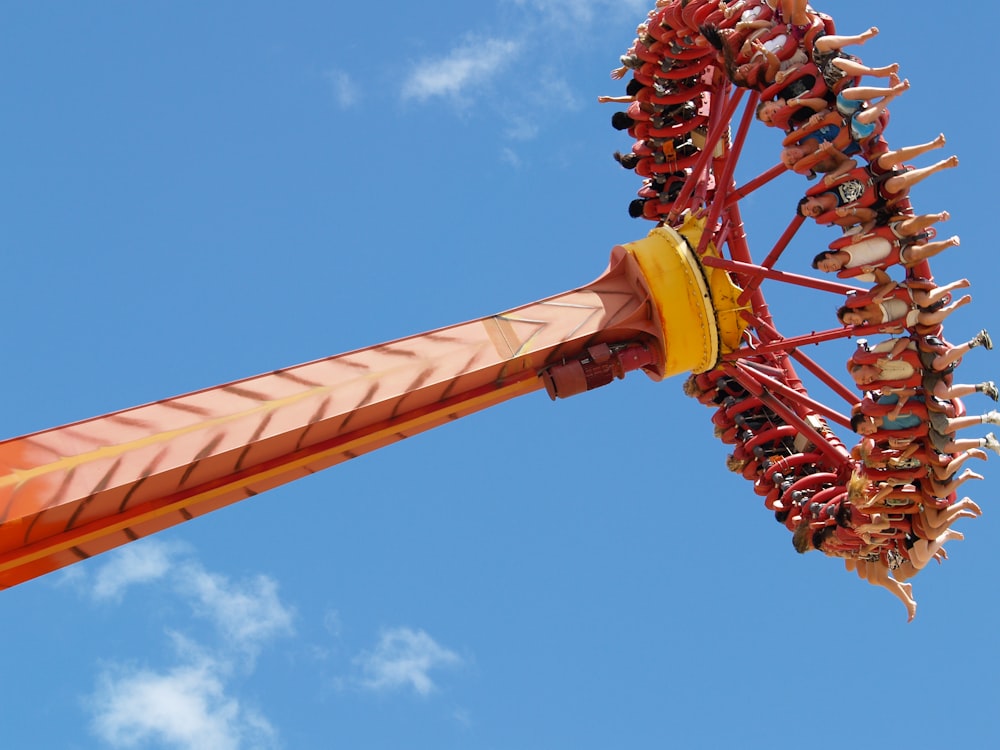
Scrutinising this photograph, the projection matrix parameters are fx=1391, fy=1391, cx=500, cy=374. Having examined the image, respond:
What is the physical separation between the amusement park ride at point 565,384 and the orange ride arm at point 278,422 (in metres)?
0.02

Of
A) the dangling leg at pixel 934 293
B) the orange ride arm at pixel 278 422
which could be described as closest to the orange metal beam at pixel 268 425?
the orange ride arm at pixel 278 422

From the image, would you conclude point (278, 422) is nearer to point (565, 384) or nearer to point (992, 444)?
point (565, 384)

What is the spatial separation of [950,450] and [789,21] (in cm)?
630

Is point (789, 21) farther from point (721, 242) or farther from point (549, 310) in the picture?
point (549, 310)

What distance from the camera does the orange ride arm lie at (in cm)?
1700

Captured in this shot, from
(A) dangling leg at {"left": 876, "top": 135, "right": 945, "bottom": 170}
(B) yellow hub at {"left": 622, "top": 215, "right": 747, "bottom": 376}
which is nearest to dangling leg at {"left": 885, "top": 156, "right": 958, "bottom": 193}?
(A) dangling leg at {"left": 876, "top": 135, "right": 945, "bottom": 170}

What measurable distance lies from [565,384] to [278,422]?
4.50 m

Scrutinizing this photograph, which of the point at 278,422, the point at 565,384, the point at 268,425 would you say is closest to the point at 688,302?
the point at 565,384

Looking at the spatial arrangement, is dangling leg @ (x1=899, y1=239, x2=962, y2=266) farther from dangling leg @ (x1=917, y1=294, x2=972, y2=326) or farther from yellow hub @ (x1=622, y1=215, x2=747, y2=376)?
yellow hub @ (x1=622, y1=215, x2=747, y2=376)

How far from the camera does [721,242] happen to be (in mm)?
21859

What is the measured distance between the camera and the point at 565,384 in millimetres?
20578

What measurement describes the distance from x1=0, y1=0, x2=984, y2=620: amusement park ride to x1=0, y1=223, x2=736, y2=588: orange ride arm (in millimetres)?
23

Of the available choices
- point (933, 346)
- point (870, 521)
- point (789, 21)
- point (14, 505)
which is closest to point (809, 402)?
point (870, 521)

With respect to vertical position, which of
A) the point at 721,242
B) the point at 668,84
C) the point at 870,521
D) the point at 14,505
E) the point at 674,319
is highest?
the point at 668,84
